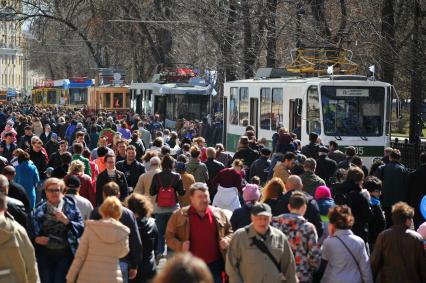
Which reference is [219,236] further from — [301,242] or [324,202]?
[324,202]

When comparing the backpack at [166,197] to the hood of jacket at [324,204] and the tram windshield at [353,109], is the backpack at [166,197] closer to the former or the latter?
the hood of jacket at [324,204]

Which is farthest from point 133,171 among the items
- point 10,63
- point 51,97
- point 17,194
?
point 10,63

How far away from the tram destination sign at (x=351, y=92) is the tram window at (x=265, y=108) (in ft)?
11.9

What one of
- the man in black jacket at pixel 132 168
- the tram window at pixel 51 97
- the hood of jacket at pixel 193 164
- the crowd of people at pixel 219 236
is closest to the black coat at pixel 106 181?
the crowd of people at pixel 219 236

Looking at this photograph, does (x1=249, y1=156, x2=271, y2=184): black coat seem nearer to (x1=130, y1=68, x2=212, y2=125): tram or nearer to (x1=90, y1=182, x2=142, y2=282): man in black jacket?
(x1=90, y1=182, x2=142, y2=282): man in black jacket

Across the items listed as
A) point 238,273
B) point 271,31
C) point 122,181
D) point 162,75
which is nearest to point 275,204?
point 238,273

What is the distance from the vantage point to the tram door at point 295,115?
26.4 meters

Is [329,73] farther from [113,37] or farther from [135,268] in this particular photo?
[113,37]

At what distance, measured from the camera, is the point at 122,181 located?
1459 cm

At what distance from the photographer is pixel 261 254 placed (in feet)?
29.4

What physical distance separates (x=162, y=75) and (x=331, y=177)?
29993 mm

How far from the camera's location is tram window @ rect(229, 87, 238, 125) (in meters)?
32.3

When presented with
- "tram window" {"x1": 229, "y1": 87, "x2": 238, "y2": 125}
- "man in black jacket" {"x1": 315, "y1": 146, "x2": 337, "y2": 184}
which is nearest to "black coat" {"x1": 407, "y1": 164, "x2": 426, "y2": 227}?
"man in black jacket" {"x1": 315, "y1": 146, "x2": 337, "y2": 184}

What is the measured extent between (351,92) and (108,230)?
662 inches
